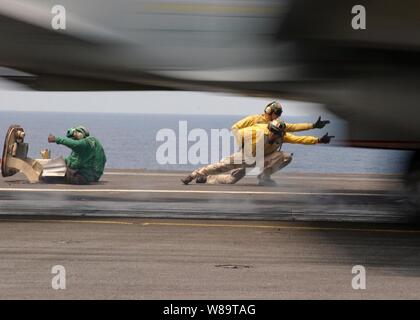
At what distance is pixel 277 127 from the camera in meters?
15.1

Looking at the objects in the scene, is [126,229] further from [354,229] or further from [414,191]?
[414,191]

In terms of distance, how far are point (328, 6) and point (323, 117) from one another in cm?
138

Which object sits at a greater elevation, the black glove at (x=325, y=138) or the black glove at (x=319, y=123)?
the black glove at (x=319, y=123)

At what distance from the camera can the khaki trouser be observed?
15.9 m

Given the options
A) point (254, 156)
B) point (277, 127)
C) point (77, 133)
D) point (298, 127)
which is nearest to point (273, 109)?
point (277, 127)

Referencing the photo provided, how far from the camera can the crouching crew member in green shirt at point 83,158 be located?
15.5 meters

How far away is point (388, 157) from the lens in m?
11.6

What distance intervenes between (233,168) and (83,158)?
2.29m

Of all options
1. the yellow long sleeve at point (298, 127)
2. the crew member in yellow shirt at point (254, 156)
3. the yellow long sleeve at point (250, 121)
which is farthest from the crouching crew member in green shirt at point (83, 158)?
the yellow long sleeve at point (298, 127)

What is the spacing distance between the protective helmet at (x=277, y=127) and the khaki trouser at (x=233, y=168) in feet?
2.35

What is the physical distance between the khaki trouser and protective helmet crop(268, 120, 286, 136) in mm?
715

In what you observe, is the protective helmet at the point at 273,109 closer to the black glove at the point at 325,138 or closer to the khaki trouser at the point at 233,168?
the khaki trouser at the point at 233,168

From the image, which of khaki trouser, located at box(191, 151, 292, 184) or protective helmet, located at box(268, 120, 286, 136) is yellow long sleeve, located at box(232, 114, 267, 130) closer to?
protective helmet, located at box(268, 120, 286, 136)
